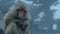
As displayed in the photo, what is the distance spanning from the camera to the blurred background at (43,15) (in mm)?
7852

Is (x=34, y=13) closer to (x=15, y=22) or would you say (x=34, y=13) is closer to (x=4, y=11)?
(x=4, y=11)

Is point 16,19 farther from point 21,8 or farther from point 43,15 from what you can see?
point 43,15

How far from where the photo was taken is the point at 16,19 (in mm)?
6941

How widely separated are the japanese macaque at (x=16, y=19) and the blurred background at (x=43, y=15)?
781 millimetres

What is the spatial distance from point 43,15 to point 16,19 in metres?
1.02

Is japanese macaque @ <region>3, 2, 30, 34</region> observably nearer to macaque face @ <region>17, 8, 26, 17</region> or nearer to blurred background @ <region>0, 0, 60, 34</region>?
macaque face @ <region>17, 8, 26, 17</region>

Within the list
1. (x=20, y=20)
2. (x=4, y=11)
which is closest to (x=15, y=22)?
(x=20, y=20)

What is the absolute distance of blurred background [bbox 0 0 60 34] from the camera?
7852mm

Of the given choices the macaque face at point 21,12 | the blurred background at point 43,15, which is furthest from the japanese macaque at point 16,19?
the blurred background at point 43,15

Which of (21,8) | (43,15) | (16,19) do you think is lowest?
(16,19)

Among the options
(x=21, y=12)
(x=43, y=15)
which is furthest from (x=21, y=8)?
(x=43, y=15)

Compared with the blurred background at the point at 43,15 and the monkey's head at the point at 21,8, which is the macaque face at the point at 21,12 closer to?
the monkey's head at the point at 21,8

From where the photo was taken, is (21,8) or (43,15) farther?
(43,15)

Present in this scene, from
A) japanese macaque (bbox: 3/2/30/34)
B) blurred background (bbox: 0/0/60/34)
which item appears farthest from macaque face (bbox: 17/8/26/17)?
blurred background (bbox: 0/0/60/34)
